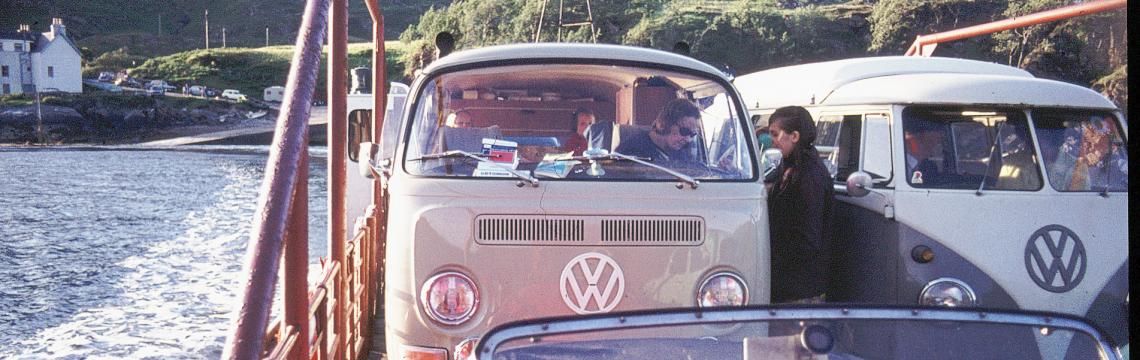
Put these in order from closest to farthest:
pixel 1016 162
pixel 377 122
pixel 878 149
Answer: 1. pixel 1016 162
2. pixel 878 149
3. pixel 377 122

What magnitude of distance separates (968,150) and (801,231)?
1.33 m

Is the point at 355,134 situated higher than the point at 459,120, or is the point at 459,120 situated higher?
the point at 459,120

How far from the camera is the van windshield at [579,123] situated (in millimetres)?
4387

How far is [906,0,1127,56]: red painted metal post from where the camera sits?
245 inches

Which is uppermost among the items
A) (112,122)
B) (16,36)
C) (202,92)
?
(16,36)

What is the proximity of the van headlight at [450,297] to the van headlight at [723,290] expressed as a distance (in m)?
0.97

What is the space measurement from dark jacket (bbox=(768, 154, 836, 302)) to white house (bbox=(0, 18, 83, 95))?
274 feet

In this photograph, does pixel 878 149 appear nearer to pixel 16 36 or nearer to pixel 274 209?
pixel 274 209

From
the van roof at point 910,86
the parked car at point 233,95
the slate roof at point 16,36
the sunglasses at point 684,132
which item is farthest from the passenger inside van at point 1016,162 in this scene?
the parked car at point 233,95

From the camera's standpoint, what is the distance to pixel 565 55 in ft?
15.1

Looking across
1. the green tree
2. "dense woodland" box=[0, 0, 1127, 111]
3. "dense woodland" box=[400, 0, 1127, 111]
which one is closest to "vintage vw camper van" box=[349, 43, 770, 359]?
"dense woodland" box=[0, 0, 1127, 111]

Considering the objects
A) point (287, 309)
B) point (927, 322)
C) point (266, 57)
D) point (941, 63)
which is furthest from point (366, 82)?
point (266, 57)

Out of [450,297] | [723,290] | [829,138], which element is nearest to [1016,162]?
[829,138]

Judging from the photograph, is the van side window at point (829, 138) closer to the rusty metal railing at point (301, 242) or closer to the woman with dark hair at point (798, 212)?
the woman with dark hair at point (798, 212)
